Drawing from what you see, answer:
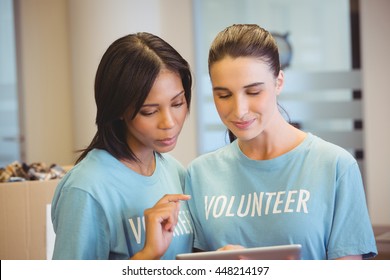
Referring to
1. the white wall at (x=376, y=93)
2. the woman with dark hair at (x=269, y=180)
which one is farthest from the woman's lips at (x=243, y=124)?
the white wall at (x=376, y=93)

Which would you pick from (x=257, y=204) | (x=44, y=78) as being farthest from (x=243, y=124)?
(x=44, y=78)

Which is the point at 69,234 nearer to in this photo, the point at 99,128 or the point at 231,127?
the point at 99,128

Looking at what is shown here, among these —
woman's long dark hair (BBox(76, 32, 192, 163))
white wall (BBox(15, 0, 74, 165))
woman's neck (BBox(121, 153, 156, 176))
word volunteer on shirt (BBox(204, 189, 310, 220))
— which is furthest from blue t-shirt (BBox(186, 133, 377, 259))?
white wall (BBox(15, 0, 74, 165))

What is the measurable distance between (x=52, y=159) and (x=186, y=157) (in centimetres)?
85

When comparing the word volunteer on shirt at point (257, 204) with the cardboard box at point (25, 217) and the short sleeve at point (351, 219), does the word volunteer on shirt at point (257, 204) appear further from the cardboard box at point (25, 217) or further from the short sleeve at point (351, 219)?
the cardboard box at point (25, 217)

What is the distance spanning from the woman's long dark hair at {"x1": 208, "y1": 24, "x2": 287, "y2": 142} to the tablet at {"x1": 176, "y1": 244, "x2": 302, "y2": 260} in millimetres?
328

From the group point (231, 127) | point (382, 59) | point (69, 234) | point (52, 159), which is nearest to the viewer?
point (69, 234)

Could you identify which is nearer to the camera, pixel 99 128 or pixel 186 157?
pixel 99 128

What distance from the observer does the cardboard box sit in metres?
1.67

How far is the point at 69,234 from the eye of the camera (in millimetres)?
1064

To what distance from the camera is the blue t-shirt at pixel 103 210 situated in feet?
3.48

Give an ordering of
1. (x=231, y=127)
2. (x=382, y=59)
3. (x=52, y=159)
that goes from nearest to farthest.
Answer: (x=231, y=127), (x=382, y=59), (x=52, y=159)

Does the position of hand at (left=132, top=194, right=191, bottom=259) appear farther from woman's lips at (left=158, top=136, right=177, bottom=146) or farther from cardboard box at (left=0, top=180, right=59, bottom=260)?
cardboard box at (left=0, top=180, right=59, bottom=260)
